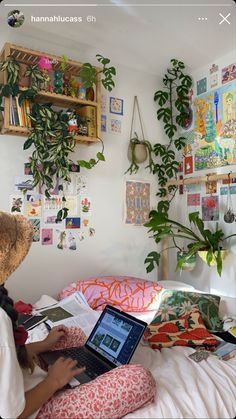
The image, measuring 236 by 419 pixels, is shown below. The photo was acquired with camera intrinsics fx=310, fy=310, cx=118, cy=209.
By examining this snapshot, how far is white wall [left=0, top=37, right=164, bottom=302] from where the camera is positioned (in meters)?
1.99

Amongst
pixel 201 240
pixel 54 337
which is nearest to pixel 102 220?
pixel 201 240

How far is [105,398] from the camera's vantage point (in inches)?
34.9

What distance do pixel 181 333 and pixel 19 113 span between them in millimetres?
1487

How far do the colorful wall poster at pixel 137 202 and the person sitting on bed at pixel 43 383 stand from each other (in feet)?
5.06

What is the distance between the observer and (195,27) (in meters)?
1.93

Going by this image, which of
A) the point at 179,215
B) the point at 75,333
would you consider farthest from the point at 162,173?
the point at 75,333

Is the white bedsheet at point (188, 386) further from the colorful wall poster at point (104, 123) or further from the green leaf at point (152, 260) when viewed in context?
the colorful wall poster at point (104, 123)

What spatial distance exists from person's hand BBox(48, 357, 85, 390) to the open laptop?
6cm

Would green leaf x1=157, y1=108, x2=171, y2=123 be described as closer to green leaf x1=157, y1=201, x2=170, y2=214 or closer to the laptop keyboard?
green leaf x1=157, y1=201, x2=170, y2=214

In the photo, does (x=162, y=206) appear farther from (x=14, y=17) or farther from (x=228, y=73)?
(x=14, y=17)

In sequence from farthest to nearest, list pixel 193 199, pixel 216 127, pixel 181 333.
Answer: pixel 193 199
pixel 216 127
pixel 181 333

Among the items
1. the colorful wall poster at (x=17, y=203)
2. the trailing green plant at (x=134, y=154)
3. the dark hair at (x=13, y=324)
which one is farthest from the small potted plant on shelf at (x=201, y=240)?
the dark hair at (x=13, y=324)

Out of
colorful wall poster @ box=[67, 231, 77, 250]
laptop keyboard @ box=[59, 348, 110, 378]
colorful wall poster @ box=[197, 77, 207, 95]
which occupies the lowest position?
laptop keyboard @ box=[59, 348, 110, 378]

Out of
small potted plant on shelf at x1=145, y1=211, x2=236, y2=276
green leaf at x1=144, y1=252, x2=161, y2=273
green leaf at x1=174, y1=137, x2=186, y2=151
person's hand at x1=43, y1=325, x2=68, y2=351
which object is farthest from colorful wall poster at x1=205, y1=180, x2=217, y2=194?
person's hand at x1=43, y1=325, x2=68, y2=351
